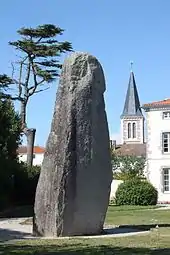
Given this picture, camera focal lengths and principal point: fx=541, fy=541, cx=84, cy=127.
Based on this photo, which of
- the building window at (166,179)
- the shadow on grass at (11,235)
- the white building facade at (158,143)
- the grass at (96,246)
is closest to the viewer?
the grass at (96,246)

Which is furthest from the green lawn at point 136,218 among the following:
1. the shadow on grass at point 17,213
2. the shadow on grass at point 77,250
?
the shadow on grass at point 77,250

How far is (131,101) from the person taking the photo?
12950 centimetres

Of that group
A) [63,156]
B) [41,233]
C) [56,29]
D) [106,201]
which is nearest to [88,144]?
[63,156]

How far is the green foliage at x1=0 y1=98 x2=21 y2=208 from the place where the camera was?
26.4 m

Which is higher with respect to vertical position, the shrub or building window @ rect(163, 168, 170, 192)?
building window @ rect(163, 168, 170, 192)

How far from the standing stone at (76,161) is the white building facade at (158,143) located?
38.6 metres

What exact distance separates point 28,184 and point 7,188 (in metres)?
3.57

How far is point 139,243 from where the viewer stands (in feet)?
37.6

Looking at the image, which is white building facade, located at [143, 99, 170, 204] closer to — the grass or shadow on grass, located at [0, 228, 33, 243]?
shadow on grass, located at [0, 228, 33, 243]

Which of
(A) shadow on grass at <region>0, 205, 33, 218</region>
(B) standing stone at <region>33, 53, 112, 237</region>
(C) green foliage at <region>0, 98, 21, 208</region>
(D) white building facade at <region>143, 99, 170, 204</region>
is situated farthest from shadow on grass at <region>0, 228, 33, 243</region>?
(D) white building facade at <region>143, 99, 170, 204</region>

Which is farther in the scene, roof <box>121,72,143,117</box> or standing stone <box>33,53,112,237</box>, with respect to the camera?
roof <box>121,72,143,117</box>

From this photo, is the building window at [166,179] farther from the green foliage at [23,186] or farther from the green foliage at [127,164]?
the green foliage at [23,186]

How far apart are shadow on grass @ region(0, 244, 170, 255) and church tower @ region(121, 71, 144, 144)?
117 metres

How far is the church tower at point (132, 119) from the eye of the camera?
128625mm
